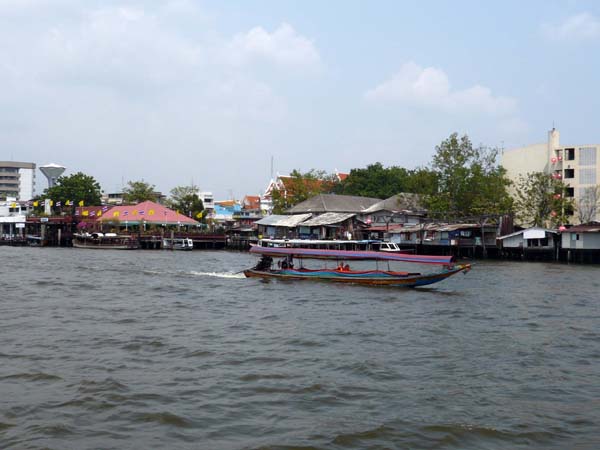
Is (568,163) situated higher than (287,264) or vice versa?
(568,163)

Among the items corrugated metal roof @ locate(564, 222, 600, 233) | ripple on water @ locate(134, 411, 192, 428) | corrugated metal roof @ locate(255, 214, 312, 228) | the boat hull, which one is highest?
corrugated metal roof @ locate(255, 214, 312, 228)

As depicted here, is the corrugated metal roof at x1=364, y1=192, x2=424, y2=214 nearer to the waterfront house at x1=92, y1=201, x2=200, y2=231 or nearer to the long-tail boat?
the waterfront house at x1=92, y1=201, x2=200, y2=231

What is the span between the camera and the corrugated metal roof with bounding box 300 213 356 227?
53.1 m

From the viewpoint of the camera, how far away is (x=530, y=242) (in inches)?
1688

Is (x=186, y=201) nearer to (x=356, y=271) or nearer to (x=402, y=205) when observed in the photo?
(x=402, y=205)

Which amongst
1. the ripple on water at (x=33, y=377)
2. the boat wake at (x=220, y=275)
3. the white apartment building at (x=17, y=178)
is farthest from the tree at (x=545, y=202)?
the white apartment building at (x=17, y=178)

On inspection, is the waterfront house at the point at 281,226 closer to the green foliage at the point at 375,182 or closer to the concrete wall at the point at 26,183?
the green foliage at the point at 375,182

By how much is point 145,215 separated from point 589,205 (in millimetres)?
43768

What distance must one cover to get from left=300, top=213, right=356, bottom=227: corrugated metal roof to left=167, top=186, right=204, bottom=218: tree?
71.1 ft

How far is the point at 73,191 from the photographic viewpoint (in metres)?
75.2

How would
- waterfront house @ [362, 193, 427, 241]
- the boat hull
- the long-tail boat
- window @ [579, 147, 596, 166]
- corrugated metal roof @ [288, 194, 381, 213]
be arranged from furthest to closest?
corrugated metal roof @ [288, 194, 381, 213], waterfront house @ [362, 193, 427, 241], window @ [579, 147, 596, 166], the long-tail boat, the boat hull

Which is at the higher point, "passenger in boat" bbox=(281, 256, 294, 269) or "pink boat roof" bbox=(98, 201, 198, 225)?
"pink boat roof" bbox=(98, 201, 198, 225)

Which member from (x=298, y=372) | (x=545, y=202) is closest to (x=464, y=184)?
(x=545, y=202)

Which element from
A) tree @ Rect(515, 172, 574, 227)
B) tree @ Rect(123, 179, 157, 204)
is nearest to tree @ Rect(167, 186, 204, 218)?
tree @ Rect(123, 179, 157, 204)
